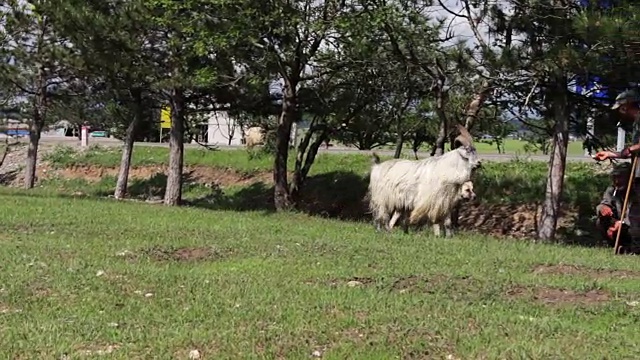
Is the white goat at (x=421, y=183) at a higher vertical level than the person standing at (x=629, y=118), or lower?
lower

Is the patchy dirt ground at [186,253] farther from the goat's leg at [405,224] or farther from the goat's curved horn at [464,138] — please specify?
the goat's curved horn at [464,138]

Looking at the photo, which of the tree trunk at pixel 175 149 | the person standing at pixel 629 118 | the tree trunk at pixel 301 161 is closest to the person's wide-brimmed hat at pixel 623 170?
the person standing at pixel 629 118

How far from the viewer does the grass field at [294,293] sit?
631cm

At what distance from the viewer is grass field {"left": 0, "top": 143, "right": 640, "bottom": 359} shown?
20.7 feet

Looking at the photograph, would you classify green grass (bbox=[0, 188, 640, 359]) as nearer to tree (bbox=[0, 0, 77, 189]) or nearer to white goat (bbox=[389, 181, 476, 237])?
white goat (bbox=[389, 181, 476, 237])

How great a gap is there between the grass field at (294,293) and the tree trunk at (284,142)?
5.52m

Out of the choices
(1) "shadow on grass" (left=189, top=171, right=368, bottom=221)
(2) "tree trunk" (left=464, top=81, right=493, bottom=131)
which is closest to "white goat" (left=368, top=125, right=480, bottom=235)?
(2) "tree trunk" (left=464, top=81, right=493, bottom=131)

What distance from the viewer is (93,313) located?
24.0ft

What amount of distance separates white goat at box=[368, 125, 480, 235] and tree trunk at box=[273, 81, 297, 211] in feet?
18.0

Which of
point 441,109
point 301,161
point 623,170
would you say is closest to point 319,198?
point 301,161

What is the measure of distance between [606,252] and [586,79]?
129 inches

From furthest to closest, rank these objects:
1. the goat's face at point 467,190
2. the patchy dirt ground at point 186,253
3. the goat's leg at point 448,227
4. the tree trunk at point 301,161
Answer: the tree trunk at point 301,161 < the goat's leg at point 448,227 < the goat's face at point 467,190 < the patchy dirt ground at point 186,253

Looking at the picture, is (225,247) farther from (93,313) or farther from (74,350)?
(74,350)

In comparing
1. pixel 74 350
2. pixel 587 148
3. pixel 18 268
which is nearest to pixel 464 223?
pixel 587 148
